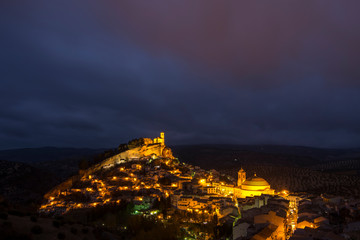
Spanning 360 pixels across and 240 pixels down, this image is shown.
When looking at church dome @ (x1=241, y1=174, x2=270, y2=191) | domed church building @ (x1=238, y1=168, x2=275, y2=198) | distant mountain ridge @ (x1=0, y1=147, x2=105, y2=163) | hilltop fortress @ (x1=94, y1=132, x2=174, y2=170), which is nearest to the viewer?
domed church building @ (x1=238, y1=168, x2=275, y2=198)

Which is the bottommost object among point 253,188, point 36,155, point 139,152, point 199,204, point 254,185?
point 199,204

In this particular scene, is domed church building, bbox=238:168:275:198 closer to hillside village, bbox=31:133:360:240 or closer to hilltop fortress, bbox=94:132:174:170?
hillside village, bbox=31:133:360:240

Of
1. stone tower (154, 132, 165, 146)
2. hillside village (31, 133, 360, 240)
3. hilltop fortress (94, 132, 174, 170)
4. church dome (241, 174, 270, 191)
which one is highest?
stone tower (154, 132, 165, 146)

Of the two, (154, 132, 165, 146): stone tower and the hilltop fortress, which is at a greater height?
(154, 132, 165, 146): stone tower

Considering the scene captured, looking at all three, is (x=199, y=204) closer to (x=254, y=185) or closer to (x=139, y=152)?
(x=254, y=185)

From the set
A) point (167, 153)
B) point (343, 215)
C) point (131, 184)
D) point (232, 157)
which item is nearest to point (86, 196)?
point (131, 184)

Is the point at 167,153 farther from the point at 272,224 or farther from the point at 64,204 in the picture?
the point at 272,224

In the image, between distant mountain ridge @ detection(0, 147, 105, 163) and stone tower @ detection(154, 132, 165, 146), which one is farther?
distant mountain ridge @ detection(0, 147, 105, 163)

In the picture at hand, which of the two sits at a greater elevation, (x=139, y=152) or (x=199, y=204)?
(x=139, y=152)

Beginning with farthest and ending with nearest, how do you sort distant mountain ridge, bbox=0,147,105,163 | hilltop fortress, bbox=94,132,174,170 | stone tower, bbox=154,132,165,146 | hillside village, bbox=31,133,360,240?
1. distant mountain ridge, bbox=0,147,105,163
2. stone tower, bbox=154,132,165,146
3. hilltop fortress, bbox=94,132,174,170
4. hillside village, bbox=31,133,360,240

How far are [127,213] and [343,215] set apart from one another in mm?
27180

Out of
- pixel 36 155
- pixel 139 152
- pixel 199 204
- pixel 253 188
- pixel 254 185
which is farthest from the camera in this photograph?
pixel 36 155

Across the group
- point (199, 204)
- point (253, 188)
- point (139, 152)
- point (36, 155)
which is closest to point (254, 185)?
point (253, 188)

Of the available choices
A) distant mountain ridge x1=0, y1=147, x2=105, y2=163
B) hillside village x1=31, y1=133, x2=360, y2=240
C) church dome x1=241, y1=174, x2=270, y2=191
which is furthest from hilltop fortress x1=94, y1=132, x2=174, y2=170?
distant mountain ridge x1=0, y1=147, x2=105, y2=163
